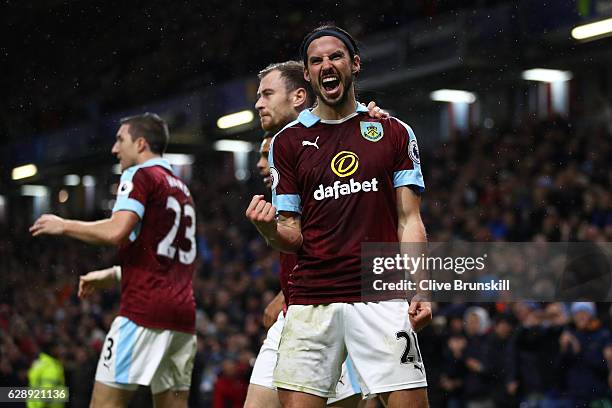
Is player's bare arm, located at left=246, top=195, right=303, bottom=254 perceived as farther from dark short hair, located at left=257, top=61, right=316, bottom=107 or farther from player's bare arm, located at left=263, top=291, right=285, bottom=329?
dark short hair, located at left=257, top=61, right=316, bottom=107

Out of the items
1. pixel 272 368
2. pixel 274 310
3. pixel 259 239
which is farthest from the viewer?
pixel 259 239

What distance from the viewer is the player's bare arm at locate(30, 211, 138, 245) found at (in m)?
4.77

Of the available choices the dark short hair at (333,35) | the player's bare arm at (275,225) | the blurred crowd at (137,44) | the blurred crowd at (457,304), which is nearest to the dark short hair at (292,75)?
the dark short hair at (333,35)

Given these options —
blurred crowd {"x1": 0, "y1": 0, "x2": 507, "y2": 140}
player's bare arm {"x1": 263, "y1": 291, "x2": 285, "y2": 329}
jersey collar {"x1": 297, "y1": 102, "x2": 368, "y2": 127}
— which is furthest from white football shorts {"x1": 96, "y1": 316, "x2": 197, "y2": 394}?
blurred crowd {"x1": 0, "y1": 0, "x2": 507, "y2": 140}

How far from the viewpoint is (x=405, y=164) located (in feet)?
12.2

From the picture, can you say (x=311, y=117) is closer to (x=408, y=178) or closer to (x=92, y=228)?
(x=408, y=178)


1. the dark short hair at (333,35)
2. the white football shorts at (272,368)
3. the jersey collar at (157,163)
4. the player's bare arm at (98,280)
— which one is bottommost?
the white football shorts at (272,368)

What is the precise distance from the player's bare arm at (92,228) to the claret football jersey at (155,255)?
0.25 ft

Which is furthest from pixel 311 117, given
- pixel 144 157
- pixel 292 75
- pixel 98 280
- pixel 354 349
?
pixel 98 280

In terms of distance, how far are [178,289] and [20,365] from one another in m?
4.74

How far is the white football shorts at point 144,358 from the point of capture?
5.14m

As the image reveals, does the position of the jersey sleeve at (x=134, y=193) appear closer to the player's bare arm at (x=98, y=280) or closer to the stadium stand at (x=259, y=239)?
the player's bare arm at (x=98, y=280)

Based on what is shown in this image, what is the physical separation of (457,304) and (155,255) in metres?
4.85

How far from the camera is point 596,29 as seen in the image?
12570 millimetres
